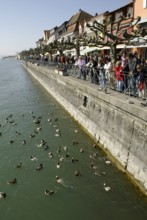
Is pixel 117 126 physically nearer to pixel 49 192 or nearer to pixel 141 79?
pixel 141 79

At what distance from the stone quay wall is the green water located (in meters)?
0.48

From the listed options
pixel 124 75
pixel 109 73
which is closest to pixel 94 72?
pixel 109 73

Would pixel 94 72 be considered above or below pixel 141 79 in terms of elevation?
below

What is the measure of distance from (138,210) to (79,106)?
37.3 feet

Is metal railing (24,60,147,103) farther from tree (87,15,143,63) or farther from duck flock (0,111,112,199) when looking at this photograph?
duck flock (0,111,112,199)

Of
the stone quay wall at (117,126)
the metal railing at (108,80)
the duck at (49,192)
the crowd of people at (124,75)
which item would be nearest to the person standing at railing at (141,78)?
the crowd of people at (124,75)

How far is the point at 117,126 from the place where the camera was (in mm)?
14453

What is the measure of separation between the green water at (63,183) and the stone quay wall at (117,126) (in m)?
0.48

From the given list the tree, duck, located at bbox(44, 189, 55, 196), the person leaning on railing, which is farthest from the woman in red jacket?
duck, located at bbox(44, 189, 55, 196)

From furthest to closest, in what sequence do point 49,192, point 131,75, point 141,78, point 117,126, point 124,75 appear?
point 124,75, point 117,126, point 131,75, point 141,78, point 49,192

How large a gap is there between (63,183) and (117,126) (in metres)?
3.55

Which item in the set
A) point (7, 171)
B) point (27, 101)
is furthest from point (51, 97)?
point (7, 171)

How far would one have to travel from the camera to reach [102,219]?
1066cm

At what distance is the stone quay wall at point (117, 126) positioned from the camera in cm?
1198
